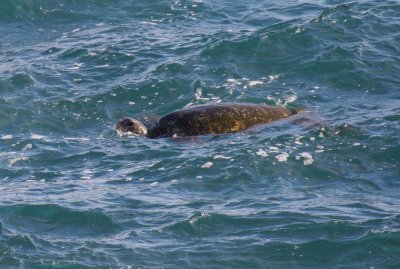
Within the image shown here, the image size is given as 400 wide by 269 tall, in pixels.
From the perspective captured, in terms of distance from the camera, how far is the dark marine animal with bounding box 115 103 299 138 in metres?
14.6

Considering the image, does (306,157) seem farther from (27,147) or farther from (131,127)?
(27,147)

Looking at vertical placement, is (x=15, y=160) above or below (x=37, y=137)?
above

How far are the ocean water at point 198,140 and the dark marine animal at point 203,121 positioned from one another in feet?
0.77

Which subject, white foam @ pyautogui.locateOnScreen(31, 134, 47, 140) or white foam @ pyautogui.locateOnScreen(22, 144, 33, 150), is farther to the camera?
white foam @ pyautogui.locateOnScreen(31, 134, 47, 140)

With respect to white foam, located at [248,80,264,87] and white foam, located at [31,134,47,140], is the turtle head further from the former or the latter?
white foam, located at [248,80,264,87]

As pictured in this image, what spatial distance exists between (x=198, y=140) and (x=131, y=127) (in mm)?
1080

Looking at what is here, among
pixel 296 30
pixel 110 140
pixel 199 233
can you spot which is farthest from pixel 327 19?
pixel 199 233

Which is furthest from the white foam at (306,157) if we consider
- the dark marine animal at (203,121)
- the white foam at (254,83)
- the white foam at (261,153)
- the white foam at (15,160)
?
the white foam at (15,160)

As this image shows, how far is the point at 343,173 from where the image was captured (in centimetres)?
1275

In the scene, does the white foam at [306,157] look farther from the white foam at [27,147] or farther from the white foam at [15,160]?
the white foam at [27,147]

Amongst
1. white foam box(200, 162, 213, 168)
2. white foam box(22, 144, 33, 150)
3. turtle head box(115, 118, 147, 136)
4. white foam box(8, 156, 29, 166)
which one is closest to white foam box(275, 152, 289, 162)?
white foam box(200, 162, 213, 168)

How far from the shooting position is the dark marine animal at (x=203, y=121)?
47.9 ft

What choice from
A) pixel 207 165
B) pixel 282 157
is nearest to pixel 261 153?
pixel 282 157

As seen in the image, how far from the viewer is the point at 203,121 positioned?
14641 mm
